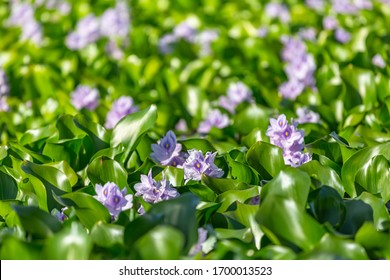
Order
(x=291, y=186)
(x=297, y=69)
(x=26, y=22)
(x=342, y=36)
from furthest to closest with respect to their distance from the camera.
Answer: (x=26, y=22)
(x=342, y=36)
(x=297, y=69)
(x=291, y=186)

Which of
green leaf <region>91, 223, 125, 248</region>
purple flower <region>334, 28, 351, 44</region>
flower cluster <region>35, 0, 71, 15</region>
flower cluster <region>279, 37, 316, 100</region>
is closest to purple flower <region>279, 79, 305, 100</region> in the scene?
flower cluster <region>279, 37, 316, 100</region>

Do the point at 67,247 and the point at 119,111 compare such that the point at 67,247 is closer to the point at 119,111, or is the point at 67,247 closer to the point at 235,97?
the point at 119,111

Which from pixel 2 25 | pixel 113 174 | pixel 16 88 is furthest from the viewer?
pixel 2 25

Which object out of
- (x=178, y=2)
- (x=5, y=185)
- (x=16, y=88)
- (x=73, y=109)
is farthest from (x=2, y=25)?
(x=5, y=185)

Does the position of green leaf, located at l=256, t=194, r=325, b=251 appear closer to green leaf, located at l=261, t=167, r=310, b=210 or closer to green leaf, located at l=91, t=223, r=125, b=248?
green leaf, located at l=261, t=167, r=310, b=210

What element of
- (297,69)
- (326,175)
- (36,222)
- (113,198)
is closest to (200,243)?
(113,198)
